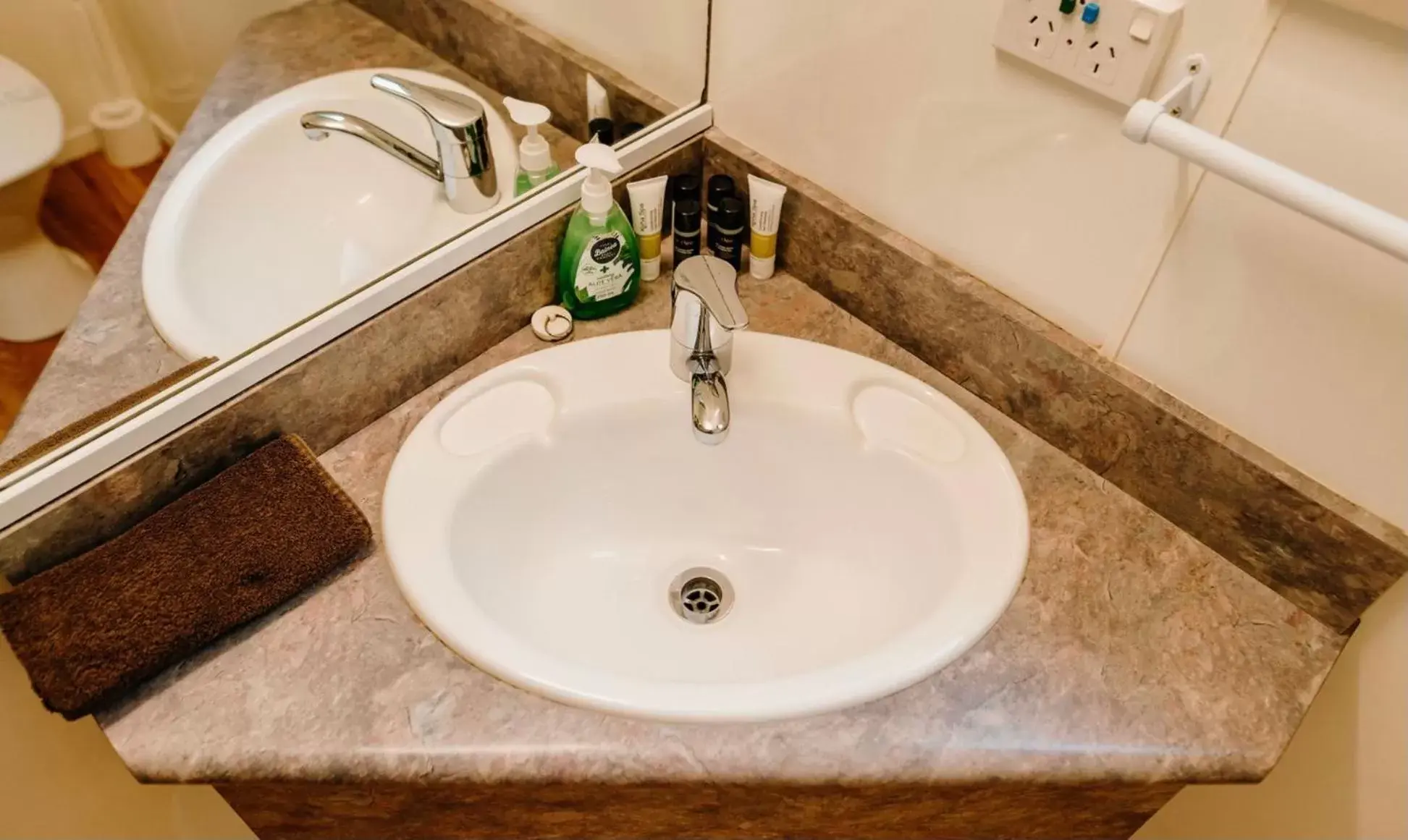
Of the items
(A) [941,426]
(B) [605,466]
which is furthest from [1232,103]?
(B) [605,466]

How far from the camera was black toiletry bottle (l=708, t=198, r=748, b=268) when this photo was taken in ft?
3.37

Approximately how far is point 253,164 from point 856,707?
0.72 metres

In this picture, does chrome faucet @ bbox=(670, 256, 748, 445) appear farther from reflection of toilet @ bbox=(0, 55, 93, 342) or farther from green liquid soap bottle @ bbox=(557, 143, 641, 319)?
reflection of toilet @ bbox=(0, 55, 93, 342)

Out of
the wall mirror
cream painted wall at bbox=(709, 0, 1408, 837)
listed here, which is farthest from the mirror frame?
cream painted wall at bbox=(709, 0, 1408, 837)

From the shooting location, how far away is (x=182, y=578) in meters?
0.73

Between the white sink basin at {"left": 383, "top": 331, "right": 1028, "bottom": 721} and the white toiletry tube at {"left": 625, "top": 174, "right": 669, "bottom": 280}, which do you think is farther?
the white toiletry tube at {"left": 625, "top": 174, "right": 669, "bottom": 280}

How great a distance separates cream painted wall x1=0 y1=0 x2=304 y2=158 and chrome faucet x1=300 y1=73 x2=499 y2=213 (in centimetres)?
11

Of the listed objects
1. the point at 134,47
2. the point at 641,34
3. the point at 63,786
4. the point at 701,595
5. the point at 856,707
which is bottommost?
the point at 63,786

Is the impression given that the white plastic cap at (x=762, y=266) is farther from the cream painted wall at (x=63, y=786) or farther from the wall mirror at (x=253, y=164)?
the cream painted wall at (x=63, y=786)

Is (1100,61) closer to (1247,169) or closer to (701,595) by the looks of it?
(1247,169)

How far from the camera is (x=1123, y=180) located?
2.57 feet

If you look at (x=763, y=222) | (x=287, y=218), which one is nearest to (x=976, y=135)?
(x=763, y=222)

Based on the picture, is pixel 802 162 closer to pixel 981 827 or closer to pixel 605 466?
pixel 605 466

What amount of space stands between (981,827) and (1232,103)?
64cm
